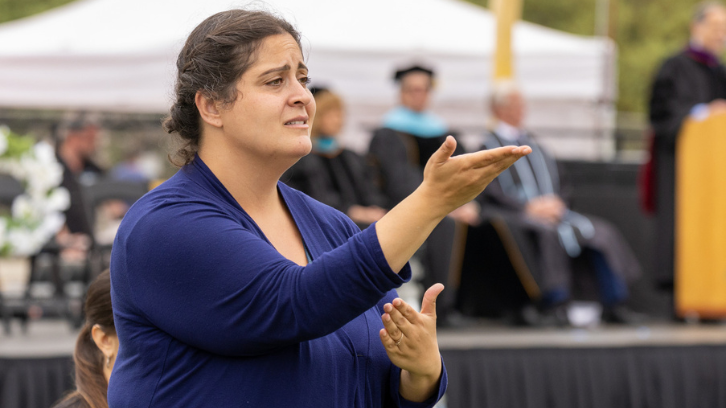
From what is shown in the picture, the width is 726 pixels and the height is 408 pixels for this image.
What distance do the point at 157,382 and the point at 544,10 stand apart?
74.8 feet

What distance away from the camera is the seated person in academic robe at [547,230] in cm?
585

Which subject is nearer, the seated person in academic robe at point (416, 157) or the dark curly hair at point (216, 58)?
the dark curly hair at point (216, 58)

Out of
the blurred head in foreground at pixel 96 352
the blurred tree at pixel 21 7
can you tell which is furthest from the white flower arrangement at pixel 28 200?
the blurred tree at pixel 21 7

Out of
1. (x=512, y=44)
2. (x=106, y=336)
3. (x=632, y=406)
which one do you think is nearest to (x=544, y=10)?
(x=512, y=44)

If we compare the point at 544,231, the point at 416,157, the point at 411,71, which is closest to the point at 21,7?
the point at 411,71

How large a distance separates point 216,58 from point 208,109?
0.09 m

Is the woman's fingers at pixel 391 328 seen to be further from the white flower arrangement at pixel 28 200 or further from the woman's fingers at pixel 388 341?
the white flower arrangement at pixel 28 200

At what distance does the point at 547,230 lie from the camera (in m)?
5.91

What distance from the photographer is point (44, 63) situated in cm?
705

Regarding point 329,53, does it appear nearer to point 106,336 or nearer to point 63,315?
point 63,315

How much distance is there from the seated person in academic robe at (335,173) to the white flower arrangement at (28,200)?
1463 mm

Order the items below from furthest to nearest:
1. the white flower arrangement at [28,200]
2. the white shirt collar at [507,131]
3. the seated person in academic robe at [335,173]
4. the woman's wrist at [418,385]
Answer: the white shirt collar at [507,131] < the seated person in academic robe at [335,173] < the white flower arrangement at [28,200] < the woman's wrist at [418,385]

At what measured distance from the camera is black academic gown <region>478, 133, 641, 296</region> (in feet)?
19.2

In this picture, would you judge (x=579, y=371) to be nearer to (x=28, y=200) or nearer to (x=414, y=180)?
(x=414, y=180)
